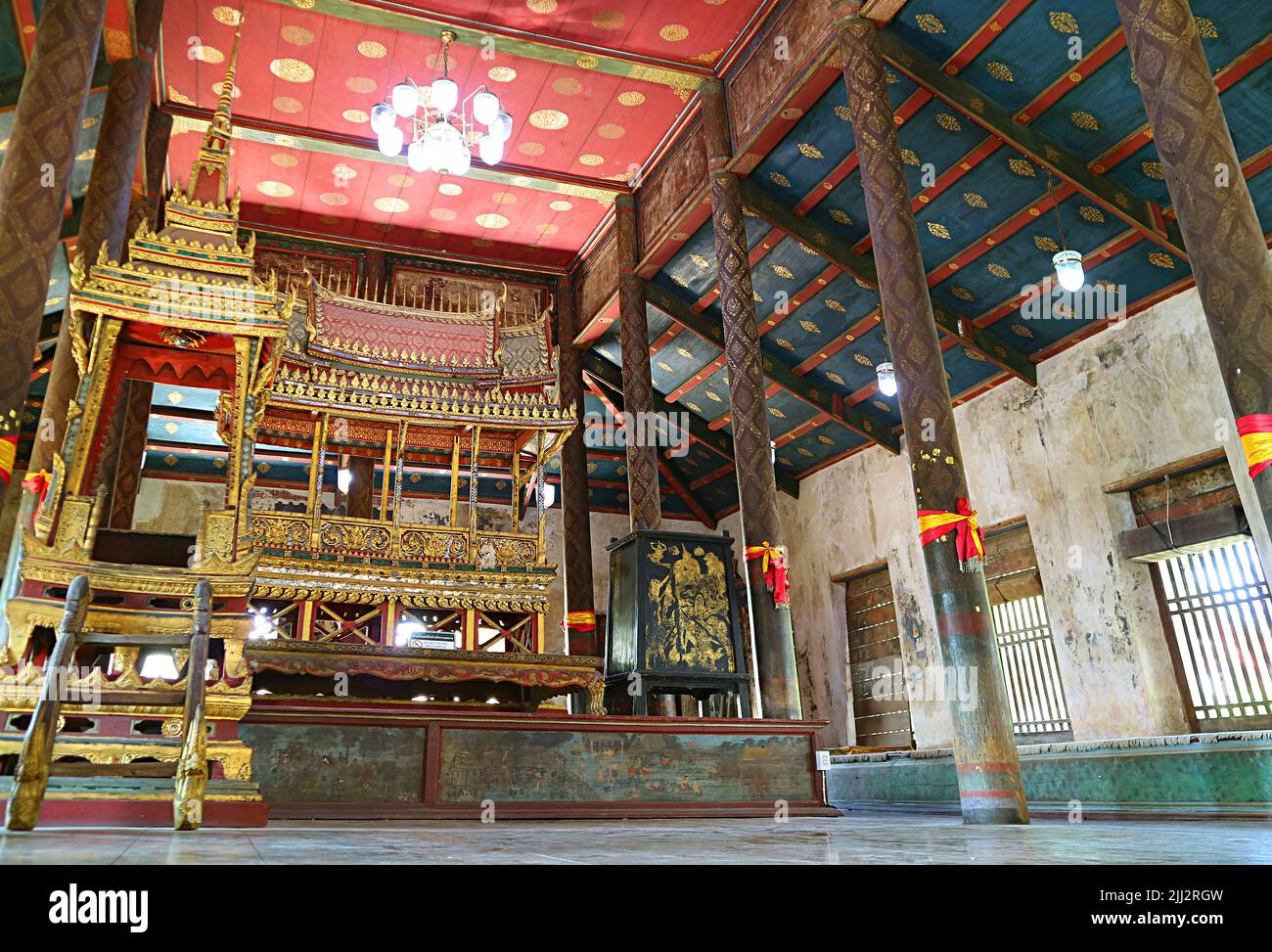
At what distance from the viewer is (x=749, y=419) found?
9.58 meters

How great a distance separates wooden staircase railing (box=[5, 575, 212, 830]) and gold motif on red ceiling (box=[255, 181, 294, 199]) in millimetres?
11005

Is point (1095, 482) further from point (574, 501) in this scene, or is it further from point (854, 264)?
point (574, 501)

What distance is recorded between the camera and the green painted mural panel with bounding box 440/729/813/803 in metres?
5.91

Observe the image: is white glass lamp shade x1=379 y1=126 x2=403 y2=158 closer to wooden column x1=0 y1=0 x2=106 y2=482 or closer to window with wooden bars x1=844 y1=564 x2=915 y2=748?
→ wooden column x1=0 y1=0 x2=106 y2=482

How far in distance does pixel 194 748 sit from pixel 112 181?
6728mm

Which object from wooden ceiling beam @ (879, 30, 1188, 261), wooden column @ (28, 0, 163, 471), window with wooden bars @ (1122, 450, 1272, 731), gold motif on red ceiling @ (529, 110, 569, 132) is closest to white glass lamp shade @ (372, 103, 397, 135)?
wooden column @ (28, 0, 163, 471)

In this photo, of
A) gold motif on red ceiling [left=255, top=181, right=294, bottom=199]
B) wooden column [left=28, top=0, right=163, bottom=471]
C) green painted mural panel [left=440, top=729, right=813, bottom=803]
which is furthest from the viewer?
gold motif on red ceiling [left=255, top=181, right=294, bottom=199]

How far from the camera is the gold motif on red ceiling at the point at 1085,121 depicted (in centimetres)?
893

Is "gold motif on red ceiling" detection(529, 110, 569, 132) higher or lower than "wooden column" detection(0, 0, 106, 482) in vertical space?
higher

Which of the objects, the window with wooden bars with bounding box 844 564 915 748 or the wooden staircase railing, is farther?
the window with wooden bars with bounding box 844 564 915 748

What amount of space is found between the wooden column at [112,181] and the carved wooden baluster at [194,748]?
4.38 meters

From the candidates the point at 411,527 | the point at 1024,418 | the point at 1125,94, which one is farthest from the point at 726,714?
the point at 1125,94

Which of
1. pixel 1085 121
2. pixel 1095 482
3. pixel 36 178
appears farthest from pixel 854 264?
pixel 36 178
